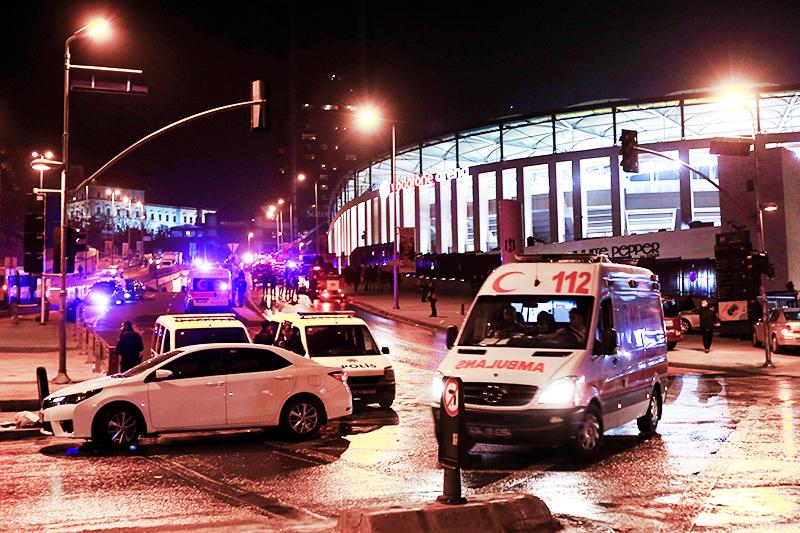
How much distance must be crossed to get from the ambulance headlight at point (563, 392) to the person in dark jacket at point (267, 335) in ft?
28.2

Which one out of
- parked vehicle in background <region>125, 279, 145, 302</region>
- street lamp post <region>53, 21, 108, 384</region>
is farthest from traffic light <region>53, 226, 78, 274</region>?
parked vehicle in background <region>125, 279, 145, 302</region>

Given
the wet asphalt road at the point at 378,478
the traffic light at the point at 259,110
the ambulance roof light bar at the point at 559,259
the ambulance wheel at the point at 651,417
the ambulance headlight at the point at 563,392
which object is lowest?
the wet asphalt road at the point at 378,478

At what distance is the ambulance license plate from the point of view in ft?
32.0

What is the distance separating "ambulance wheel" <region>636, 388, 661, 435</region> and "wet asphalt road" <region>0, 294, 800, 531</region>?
197mm

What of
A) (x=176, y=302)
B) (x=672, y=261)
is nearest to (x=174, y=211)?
(x=176, y=302)

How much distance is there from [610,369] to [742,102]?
1740 cm

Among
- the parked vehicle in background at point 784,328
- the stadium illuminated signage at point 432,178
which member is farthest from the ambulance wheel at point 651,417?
the stadium illuminated signage at point 432,178

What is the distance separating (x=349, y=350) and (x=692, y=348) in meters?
17.6

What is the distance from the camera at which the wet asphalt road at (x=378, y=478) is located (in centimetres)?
765

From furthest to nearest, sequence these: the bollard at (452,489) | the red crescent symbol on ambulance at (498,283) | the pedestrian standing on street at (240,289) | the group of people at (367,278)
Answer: the group of people at (367,278) < the pedestrian standing on street at (240,289) < the red crescent symbol on ambulance at (498,283) < the bollard at (452,489)

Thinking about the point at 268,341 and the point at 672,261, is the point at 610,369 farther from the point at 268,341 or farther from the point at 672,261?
the point at 672,261

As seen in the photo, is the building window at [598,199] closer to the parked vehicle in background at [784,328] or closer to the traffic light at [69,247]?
the parked vehicle in background at [784,328]

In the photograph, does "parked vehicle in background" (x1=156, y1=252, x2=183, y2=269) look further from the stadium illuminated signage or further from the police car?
the police car

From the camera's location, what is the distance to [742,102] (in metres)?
25.0
